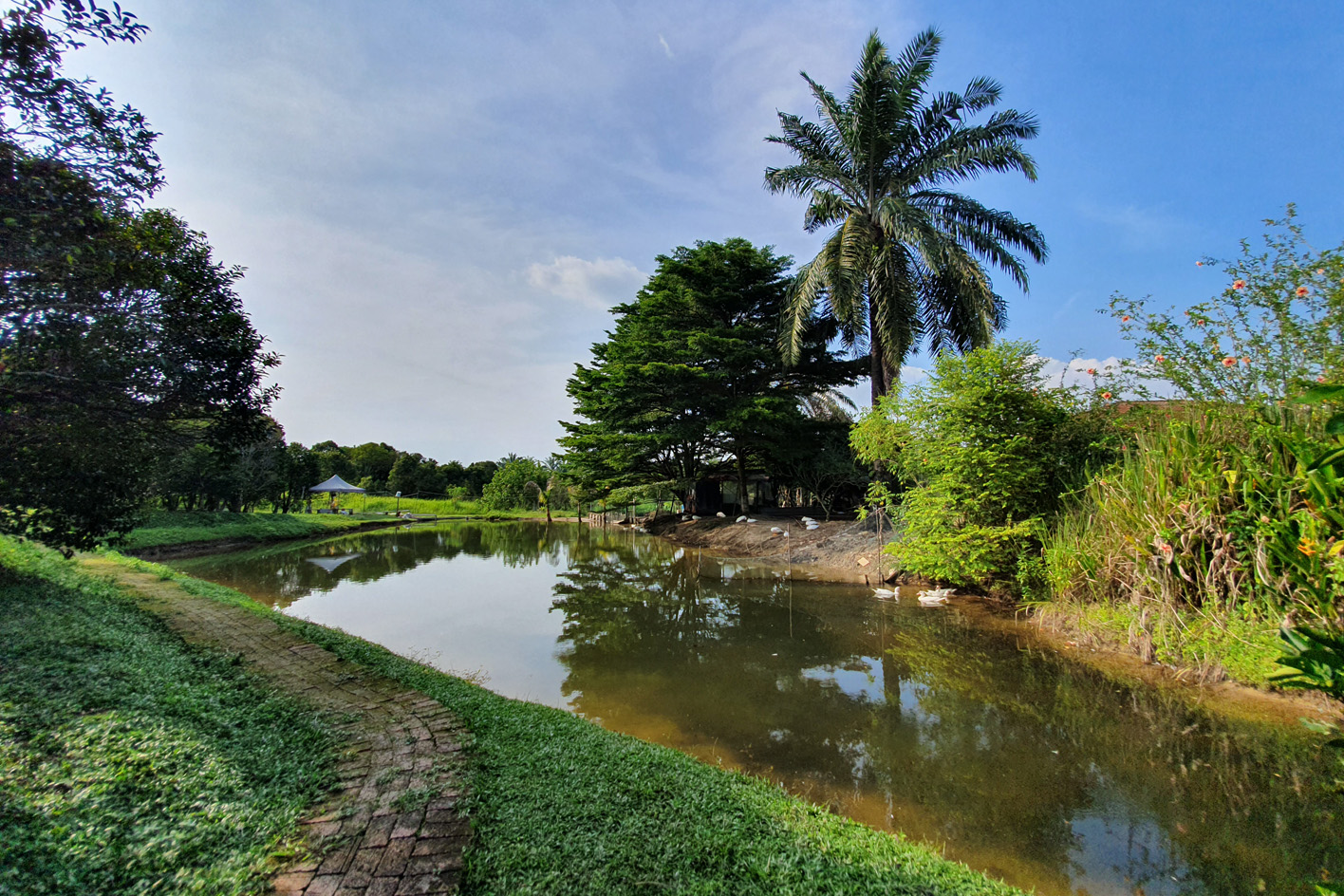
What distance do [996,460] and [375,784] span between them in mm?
8245

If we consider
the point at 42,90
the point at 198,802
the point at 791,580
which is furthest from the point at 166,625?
the point at 791,580

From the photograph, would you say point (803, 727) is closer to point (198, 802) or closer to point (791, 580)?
point (198, 802)

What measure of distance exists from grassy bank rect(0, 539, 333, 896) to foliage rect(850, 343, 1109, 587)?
8227 millimetres

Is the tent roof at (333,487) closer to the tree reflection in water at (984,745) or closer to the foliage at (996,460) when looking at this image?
the tree reflection in water at (984,745)

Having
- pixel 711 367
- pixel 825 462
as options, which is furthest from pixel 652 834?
pixel 711 367

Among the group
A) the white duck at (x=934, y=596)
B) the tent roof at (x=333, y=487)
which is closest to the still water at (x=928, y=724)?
the white duck at (x=934, y=596)

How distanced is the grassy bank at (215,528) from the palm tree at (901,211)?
60.0 feet

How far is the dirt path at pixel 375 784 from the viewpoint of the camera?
2.44 m

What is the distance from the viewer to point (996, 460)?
819 cm

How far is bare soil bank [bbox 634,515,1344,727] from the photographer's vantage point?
464 cm

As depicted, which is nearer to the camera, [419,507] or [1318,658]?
[1318,658]

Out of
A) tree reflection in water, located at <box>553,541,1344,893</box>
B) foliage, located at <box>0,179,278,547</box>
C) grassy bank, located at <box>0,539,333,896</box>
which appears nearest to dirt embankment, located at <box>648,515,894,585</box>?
tree reflection in water, located at <box>553,541,1344,893</box>

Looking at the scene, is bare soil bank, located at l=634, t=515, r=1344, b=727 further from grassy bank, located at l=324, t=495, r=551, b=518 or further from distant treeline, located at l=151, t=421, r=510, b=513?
grassy bank, located at l=324, t=495, r=551, b=518

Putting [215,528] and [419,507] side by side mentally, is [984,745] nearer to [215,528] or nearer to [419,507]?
[215,528]
